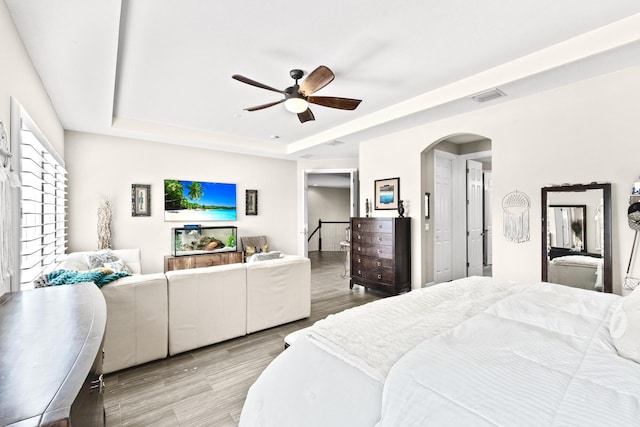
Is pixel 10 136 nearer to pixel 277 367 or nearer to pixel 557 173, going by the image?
pixel 277 367

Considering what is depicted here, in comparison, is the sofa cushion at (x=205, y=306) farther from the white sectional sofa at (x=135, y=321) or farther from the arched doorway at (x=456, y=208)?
the arched doorway at (x=456, y=208)

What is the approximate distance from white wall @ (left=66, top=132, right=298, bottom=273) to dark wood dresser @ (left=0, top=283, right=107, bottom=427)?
3669mm

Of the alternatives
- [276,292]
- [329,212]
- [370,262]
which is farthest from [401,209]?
[329,212]

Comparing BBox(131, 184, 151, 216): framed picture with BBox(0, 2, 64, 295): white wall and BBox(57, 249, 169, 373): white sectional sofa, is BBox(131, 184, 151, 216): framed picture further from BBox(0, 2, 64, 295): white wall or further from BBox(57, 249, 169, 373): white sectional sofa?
BBox(57, 249, 169, 373): white sectional sofa

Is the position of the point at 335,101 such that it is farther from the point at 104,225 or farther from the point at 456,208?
the point at 104,225

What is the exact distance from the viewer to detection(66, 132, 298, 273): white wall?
4566 mm

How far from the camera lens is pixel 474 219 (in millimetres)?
5703

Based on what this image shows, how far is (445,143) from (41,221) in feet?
18.5

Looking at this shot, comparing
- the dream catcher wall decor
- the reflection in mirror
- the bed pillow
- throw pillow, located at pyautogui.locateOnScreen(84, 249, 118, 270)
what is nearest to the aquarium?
throw pillow, located at pyautogui.locateOnScreen(84, 249, 118, 270)

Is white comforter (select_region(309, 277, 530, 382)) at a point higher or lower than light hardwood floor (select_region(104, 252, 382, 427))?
higher

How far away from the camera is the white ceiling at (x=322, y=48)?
6.74ft

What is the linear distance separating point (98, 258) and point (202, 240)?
5.71ft

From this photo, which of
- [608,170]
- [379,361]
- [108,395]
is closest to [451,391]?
[379,361]

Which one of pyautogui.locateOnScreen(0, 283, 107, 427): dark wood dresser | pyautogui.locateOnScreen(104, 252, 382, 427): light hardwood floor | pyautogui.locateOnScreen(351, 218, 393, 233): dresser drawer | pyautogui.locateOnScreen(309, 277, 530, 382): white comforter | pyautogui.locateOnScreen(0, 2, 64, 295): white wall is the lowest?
pyautogui.locateOnScreen(104, 252, 382, 427): light hardwood floor
